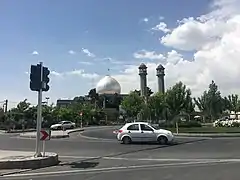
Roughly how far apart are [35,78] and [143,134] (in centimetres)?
1197

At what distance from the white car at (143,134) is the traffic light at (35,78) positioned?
38.6ft

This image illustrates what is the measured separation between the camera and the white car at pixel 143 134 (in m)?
25.8

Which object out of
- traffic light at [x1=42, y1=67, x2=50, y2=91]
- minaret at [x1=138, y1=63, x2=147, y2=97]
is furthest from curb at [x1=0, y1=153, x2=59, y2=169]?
minaret at [x1=138, y1=63, x2=147, y2=97]

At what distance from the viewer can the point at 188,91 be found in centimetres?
5900

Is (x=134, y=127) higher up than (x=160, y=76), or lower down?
lower down

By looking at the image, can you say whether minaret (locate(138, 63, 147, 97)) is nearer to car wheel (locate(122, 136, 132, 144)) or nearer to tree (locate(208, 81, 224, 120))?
tree (locate(208, 81, 224, 120))

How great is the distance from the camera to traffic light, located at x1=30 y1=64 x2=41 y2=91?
15633mm

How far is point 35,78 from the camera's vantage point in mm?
15703

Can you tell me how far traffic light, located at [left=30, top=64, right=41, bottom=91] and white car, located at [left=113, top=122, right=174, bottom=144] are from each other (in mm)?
11753

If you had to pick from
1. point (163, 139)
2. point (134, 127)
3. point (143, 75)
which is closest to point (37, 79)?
point (134, 127)

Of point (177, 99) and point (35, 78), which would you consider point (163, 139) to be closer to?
point (35, 78)

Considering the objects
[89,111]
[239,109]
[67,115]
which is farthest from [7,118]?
[239,109]

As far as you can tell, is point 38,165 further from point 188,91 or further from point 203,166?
point 188,91

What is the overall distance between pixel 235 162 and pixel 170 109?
142ft
